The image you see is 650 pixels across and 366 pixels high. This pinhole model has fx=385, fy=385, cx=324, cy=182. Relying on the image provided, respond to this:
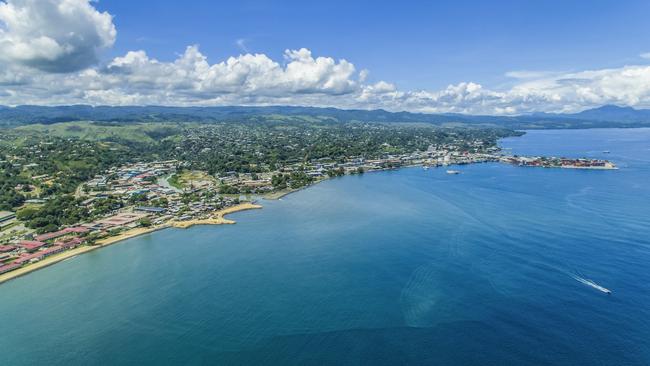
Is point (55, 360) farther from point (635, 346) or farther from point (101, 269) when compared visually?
point (635, 346)

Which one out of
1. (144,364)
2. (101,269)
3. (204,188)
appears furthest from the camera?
(204,188)

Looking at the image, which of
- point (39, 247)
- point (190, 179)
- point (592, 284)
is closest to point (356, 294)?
point (592, 284)

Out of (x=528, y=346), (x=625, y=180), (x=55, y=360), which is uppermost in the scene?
(x=625, y=180)

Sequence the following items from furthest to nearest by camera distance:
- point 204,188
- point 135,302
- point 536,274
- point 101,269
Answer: point 204,188
point 101,269
point 536,274
point 135,302

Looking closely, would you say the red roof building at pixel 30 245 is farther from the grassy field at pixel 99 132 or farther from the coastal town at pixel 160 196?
the grassy field at pixel 99 132

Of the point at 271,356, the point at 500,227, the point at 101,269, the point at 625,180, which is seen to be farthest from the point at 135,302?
the point at 625,180

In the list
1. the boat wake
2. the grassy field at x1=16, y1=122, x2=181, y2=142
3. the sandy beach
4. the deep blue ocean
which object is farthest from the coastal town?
the grassy field at x1=16, y1=122, x2=181, y2=142

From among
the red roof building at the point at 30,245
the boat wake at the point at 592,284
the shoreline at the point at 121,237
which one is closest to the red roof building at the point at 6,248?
the red roof building at the point at 30,245
